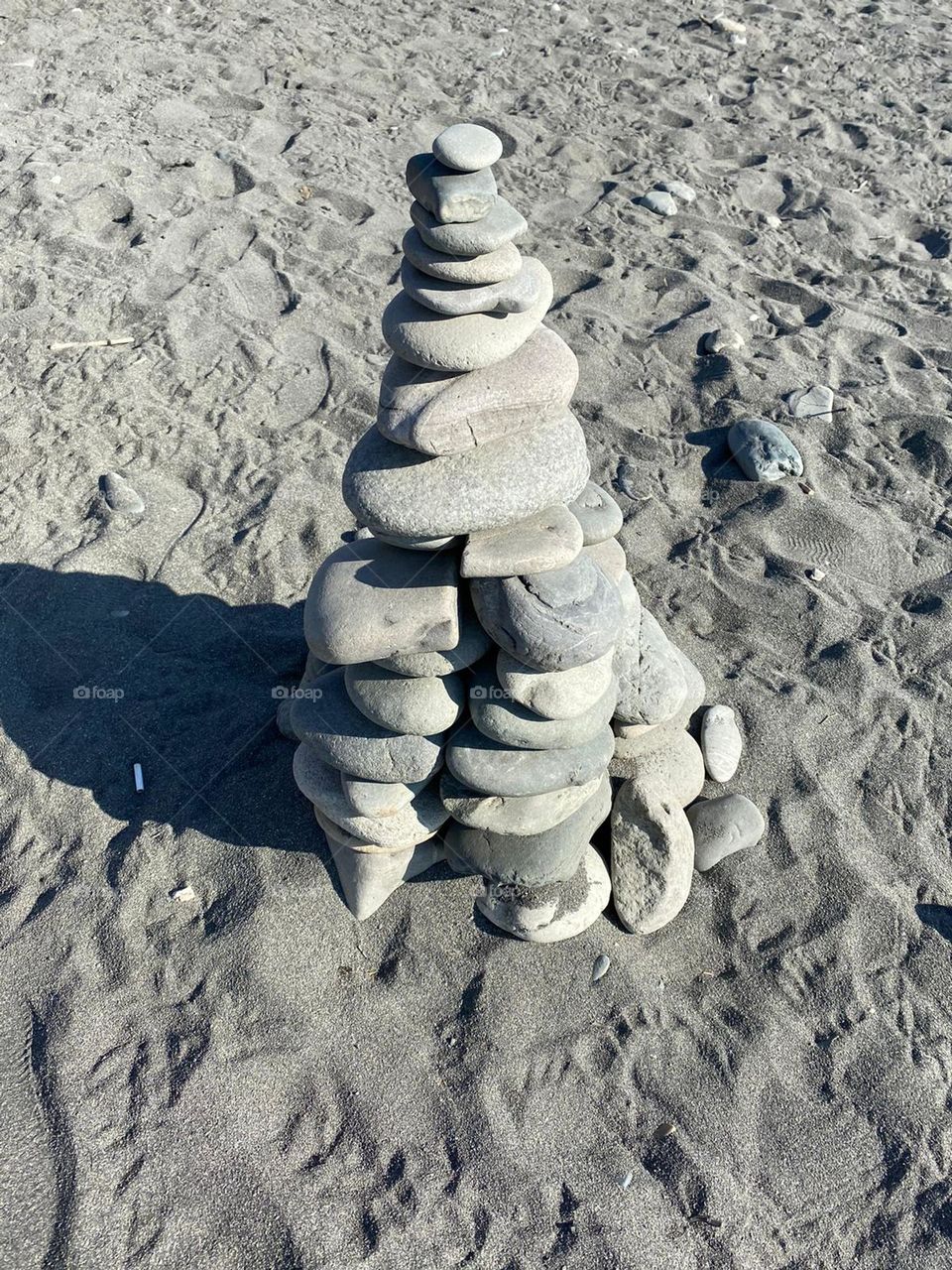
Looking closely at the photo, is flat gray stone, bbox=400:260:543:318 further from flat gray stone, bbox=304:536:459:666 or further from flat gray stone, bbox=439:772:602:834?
flat gray stone, bbox=439:772:602:834

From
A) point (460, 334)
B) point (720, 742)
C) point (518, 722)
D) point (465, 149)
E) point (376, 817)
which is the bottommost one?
point (720, 742)

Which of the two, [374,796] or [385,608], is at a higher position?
[385,608]

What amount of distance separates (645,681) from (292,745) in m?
1.54

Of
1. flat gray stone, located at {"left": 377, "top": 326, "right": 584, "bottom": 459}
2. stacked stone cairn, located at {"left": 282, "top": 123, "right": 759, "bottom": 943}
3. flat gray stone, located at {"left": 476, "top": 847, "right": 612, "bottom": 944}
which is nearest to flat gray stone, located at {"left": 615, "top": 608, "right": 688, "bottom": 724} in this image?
stacked stone cairn, located at {"left": 282, "top": 123, "right": 759, "bottom": 943}

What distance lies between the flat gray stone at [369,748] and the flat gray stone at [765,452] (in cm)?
309

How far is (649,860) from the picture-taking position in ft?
12.4

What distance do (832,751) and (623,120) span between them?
6.92 meters

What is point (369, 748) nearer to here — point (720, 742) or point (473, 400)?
point (473, 400)

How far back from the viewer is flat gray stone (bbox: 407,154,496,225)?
2.71 meters

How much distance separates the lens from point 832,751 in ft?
14.2

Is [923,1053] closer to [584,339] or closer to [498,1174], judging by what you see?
[498,1174]

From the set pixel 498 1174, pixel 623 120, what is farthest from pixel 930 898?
pixel 623 120

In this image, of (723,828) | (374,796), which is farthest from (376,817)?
(723,828)

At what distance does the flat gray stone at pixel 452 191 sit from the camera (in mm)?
2713
